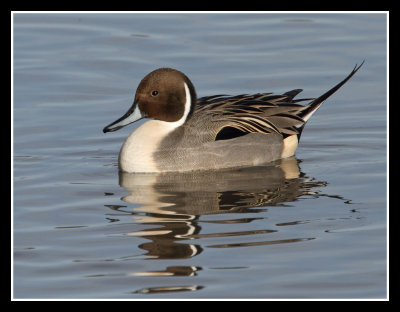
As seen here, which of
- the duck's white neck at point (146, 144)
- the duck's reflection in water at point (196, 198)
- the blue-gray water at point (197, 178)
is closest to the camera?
the blue-gray water at point (197, 178)

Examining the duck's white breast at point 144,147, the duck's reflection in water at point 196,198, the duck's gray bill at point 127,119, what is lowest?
the duck's reflection in water at point 196,198

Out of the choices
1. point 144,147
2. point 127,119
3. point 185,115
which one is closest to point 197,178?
point 144,147

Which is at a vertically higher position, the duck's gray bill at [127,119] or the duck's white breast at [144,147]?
the duck's gray bill at [127,119]

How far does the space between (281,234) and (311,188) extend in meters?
1.53

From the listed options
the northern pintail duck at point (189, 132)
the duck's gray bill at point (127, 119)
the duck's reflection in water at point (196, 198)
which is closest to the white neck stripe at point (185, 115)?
the northern pintail duck at point (189, 132)

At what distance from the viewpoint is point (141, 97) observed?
991 cm

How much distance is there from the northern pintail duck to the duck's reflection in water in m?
0.13

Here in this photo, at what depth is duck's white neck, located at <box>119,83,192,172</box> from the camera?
9.88 metres

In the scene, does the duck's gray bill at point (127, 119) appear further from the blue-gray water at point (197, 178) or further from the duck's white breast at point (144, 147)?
the blue-gray water at point (197, 178)

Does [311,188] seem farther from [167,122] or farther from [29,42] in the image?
[29,42]

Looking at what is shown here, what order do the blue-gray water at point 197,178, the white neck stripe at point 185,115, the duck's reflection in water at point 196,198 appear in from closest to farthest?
1. the blue-gray water at point 197,178
2. the duck's reflection in water at point 196,198
3. the white neck stripe at point 185,115

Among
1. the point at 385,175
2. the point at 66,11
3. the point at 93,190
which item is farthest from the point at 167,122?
the point at 66,11

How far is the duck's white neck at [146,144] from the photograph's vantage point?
9883 millimetres

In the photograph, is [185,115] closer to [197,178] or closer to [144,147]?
[144,147]
